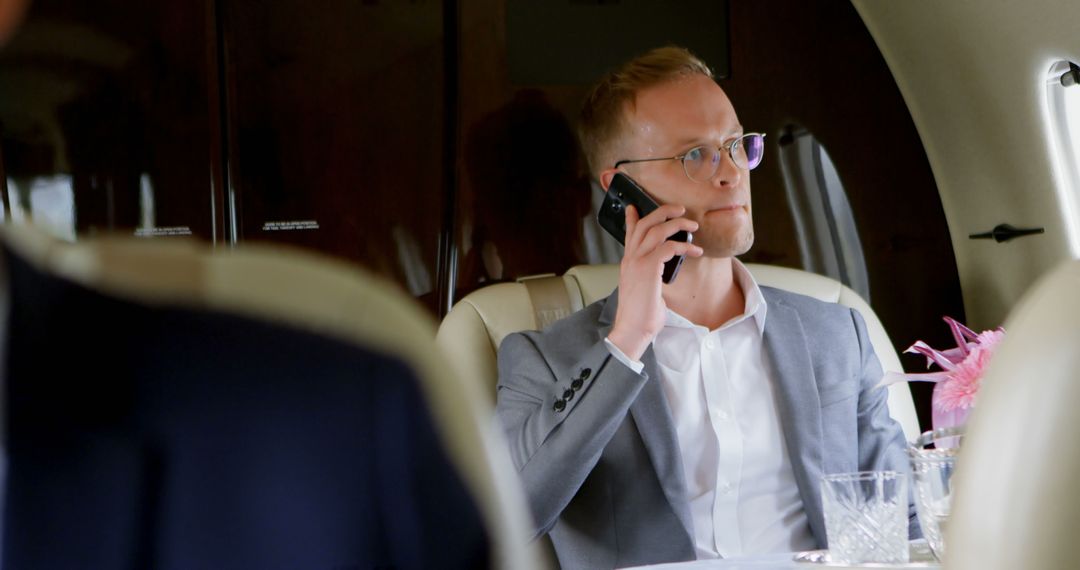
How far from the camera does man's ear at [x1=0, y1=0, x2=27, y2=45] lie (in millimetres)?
430

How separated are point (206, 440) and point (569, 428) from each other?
1.85 metres

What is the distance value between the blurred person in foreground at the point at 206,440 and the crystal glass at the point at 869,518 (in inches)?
50.7

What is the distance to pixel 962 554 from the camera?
0.61 m

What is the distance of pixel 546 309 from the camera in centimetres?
264

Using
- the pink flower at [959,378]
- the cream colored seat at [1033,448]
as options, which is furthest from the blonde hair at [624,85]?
the cream colored seat at [1033,448]

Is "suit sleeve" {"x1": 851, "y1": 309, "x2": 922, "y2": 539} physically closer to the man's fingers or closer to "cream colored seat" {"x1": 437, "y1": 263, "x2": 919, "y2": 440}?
"cream colored seat" {"x1": 437, "y1": 263, "x2": 919, "y2": 440}

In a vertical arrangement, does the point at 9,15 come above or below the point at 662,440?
above

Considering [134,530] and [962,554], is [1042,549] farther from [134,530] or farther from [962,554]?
[134,530]

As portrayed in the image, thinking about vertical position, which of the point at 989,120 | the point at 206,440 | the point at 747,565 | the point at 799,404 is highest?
the point at 989,120

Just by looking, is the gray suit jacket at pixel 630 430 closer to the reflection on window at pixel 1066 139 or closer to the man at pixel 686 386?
the man at pixel 686 386

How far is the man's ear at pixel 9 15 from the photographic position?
0.43 metres

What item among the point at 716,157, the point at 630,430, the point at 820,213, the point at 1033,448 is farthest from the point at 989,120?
the point at 1033,448

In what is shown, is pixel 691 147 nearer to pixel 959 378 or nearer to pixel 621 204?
pixel 621 204

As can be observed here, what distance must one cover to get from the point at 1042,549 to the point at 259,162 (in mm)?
3071
